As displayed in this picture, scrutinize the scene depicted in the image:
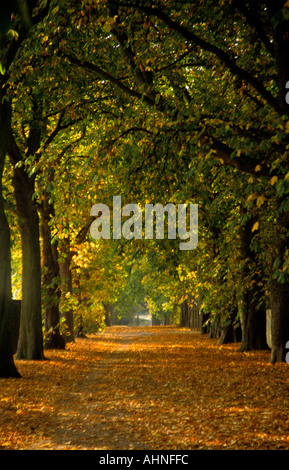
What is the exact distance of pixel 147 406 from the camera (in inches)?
356

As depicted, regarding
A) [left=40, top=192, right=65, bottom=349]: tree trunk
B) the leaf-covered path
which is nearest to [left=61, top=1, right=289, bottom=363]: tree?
the leaf-covered path

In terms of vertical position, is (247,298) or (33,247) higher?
(33,247)

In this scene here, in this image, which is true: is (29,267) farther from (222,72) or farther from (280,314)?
(222,72)

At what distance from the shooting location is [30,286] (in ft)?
54.7

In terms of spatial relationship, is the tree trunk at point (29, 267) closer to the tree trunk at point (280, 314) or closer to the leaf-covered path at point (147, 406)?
the leaf-covered path at point (147, 406)

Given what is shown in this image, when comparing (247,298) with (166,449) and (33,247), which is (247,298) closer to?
(33,247)

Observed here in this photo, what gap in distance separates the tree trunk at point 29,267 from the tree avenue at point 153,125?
0.04 meters

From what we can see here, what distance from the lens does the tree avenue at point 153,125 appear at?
348 inches

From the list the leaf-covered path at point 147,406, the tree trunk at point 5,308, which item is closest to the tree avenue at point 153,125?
the tree trunk at point 5,308

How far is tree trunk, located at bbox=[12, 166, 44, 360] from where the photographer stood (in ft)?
54.1

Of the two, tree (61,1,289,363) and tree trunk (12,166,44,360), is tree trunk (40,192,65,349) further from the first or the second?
tree (61,1,289,363)

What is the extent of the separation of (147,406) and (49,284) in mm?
12123

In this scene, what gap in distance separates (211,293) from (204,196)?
8485mm
